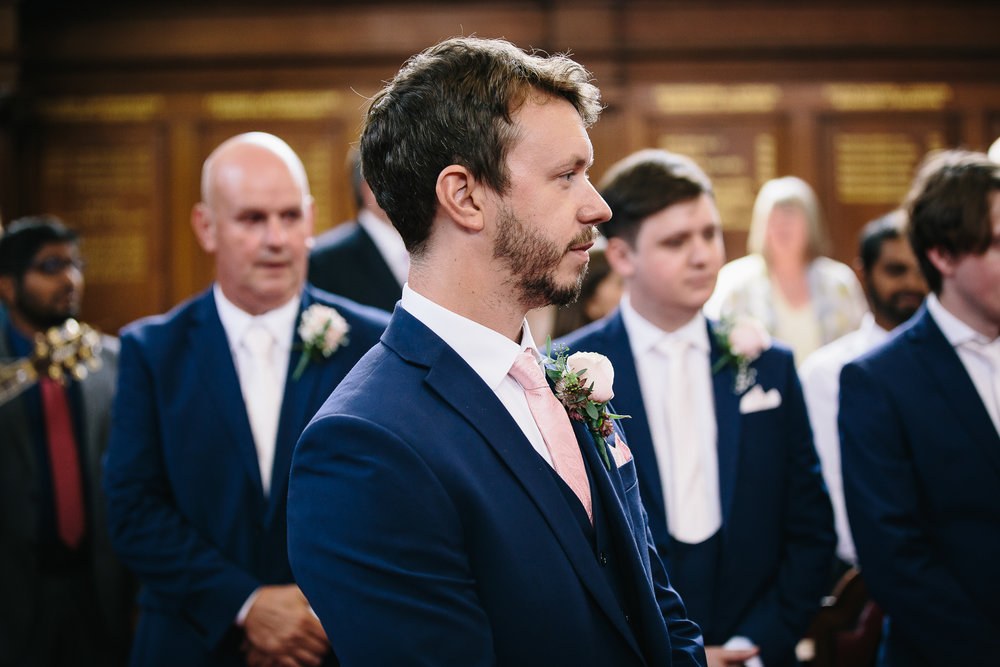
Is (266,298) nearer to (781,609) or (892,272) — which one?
(781,609)

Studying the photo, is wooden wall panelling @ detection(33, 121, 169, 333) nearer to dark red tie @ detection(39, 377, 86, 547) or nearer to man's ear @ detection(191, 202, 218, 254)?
dark red tie @ detection(39, 377, 86, 547)

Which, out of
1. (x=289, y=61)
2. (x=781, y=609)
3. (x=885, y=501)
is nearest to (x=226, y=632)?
(x=781, y=609)

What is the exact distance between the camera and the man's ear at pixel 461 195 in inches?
64.7

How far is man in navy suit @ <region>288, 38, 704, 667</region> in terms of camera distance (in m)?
1.46

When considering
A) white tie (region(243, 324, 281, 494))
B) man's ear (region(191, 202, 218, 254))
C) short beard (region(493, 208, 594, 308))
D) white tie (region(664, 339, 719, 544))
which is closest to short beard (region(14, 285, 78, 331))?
man's ear (region(191, 202, 218, 254))

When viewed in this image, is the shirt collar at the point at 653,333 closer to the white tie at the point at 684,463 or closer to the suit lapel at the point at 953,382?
the white tie at the point at 684,463

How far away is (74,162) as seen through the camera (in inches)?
281

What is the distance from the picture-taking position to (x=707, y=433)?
110 inches

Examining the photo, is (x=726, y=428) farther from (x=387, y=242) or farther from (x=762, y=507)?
(x=387, y=242)

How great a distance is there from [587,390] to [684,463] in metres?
1.05

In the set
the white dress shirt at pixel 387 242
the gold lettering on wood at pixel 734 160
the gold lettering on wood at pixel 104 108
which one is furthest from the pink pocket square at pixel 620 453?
the gold lettering on wood at pixel 104 108

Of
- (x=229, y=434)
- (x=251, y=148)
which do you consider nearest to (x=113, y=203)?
(x=251, y=148)

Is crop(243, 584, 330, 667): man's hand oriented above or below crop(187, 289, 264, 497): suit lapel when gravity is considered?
below

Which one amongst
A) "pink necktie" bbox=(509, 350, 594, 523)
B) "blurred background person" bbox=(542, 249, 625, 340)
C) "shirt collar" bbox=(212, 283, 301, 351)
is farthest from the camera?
"blurred background person" bbox=(542, 249, 625, 340)
